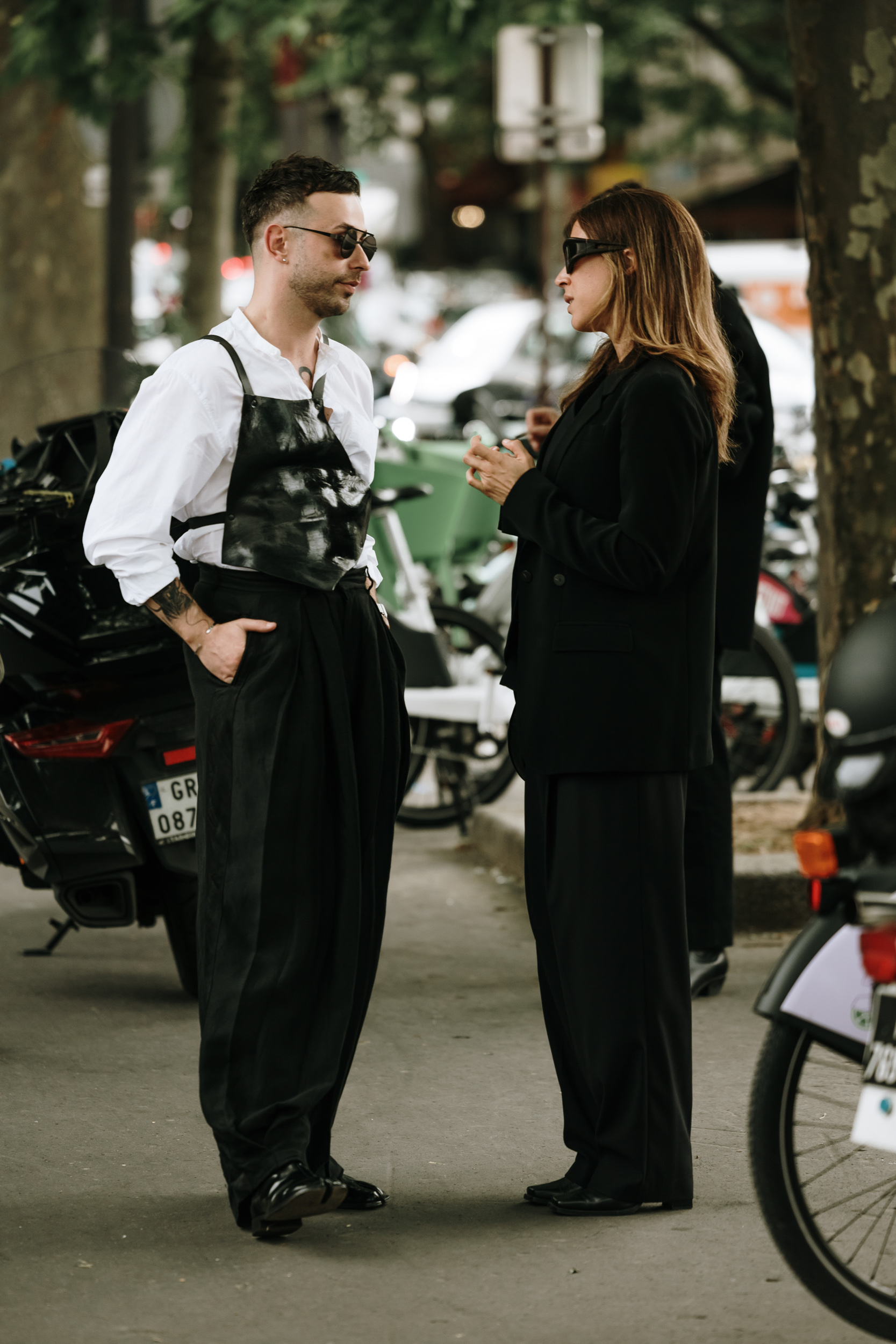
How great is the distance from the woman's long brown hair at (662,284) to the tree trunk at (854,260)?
266 centimetres

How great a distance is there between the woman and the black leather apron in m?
0.36

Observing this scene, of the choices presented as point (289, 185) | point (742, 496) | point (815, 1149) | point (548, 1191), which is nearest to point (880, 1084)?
point (815, 1149)

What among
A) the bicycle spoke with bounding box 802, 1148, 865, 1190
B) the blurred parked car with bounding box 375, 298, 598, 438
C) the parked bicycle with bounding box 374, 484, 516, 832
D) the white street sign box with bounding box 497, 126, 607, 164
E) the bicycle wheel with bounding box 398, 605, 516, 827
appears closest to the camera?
the bicycle spoke with bounding box 802, 1148, 865, 1190

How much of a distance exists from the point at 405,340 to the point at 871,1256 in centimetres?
3128

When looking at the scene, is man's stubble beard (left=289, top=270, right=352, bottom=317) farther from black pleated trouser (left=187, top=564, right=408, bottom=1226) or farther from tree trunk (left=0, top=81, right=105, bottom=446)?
tree trunk (left=0, top=81, right=105, bottom=446)

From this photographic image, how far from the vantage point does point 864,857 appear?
3086mm

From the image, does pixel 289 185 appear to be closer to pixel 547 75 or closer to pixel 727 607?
pixel 727 607

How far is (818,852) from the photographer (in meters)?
3.04

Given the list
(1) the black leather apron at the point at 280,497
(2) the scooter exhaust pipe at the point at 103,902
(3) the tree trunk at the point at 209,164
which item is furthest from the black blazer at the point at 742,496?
(3) the tree trunk at the point at 209,164

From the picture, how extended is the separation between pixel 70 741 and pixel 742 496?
193 centimetres

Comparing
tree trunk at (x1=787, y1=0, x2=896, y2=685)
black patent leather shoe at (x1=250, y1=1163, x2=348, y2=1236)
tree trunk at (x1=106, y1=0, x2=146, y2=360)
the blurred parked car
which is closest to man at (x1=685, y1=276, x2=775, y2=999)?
tree trunk at (x1=787, y1=0, x2=896, y2=685)

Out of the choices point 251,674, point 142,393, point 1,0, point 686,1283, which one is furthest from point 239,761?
point 1,0

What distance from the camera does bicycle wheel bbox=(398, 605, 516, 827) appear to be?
26.1 feet

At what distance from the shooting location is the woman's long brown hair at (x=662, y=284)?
388 centimetres
